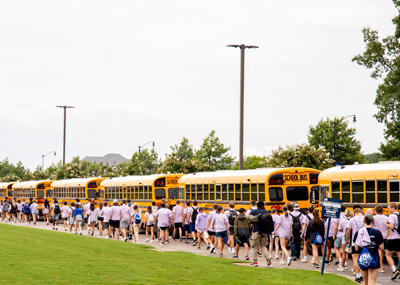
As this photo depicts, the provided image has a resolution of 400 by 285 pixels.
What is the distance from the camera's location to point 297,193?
968 inches

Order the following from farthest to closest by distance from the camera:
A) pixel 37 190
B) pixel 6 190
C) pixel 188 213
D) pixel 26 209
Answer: pixel 6 190
pixel 37 190
pixel 26 209
pixel 188 213

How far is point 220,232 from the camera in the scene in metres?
20.7

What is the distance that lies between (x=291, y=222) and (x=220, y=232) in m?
2.77

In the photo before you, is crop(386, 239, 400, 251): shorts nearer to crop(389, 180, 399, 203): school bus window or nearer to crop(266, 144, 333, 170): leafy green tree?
crop(389, 180, 399, 203): school bus window

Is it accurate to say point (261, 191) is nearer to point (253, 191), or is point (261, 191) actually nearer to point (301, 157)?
point (253, 191)

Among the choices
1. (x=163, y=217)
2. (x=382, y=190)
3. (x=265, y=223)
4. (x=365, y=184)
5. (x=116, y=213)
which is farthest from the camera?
(x=116, y=213)

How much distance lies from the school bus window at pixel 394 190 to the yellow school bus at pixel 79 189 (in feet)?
83.0

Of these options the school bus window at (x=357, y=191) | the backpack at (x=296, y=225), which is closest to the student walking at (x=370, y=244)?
the backpack at (x=296, y=225)

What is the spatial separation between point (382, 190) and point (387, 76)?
2456cm

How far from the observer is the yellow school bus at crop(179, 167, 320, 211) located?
24.0m

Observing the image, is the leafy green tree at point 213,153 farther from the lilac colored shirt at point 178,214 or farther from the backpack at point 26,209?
the lilac colored shirt at point 178,214

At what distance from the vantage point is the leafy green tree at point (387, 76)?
4181 cm

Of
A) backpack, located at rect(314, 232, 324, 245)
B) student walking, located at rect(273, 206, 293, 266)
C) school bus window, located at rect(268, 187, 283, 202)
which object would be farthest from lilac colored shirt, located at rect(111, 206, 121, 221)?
backpack, located at rect(314, 232, 324, 245)

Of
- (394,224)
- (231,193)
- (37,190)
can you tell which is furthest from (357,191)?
(37,190)
